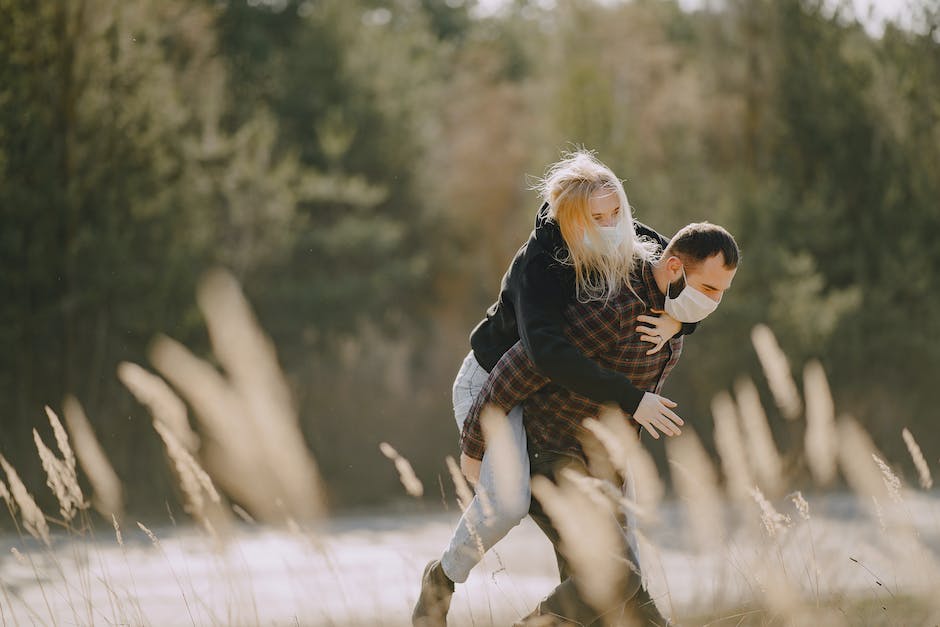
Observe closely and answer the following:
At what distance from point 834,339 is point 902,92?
3249 mm

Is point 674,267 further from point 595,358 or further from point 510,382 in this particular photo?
→ point 510,382

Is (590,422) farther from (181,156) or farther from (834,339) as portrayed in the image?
(834,339)

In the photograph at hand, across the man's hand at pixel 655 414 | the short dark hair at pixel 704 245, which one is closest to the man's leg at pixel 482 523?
the man's hand at pixel 655 414

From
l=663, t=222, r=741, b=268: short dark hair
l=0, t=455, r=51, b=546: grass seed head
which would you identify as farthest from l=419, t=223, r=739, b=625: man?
l=0, t=455, r=51, b=546: grass seed head

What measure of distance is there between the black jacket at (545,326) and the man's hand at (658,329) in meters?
0.09

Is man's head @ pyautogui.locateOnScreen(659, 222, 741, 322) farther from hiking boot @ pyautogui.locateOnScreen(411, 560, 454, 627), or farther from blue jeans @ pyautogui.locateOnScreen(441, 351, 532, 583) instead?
hiking boot @ pyautogui.locateOnScreen(411, 560, 454, 627)

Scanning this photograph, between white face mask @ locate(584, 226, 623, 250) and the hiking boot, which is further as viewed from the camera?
the hiking boot

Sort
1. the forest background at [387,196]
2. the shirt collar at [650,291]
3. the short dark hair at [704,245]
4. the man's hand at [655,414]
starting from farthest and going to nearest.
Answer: the forest background at [387,196]
the shirt collar at [650,291]
the short dark hair at [704,245]
the man's hand at [655,414]

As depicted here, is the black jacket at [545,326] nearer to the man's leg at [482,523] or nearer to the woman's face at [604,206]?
the woman's face at [604,206]

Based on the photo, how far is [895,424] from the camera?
13133 mm

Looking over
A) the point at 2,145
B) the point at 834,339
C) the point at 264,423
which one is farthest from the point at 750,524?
the point at 834,339

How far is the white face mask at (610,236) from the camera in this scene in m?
2.95

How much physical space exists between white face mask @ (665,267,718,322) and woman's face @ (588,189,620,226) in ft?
0.78

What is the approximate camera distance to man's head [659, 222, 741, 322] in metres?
2.92
